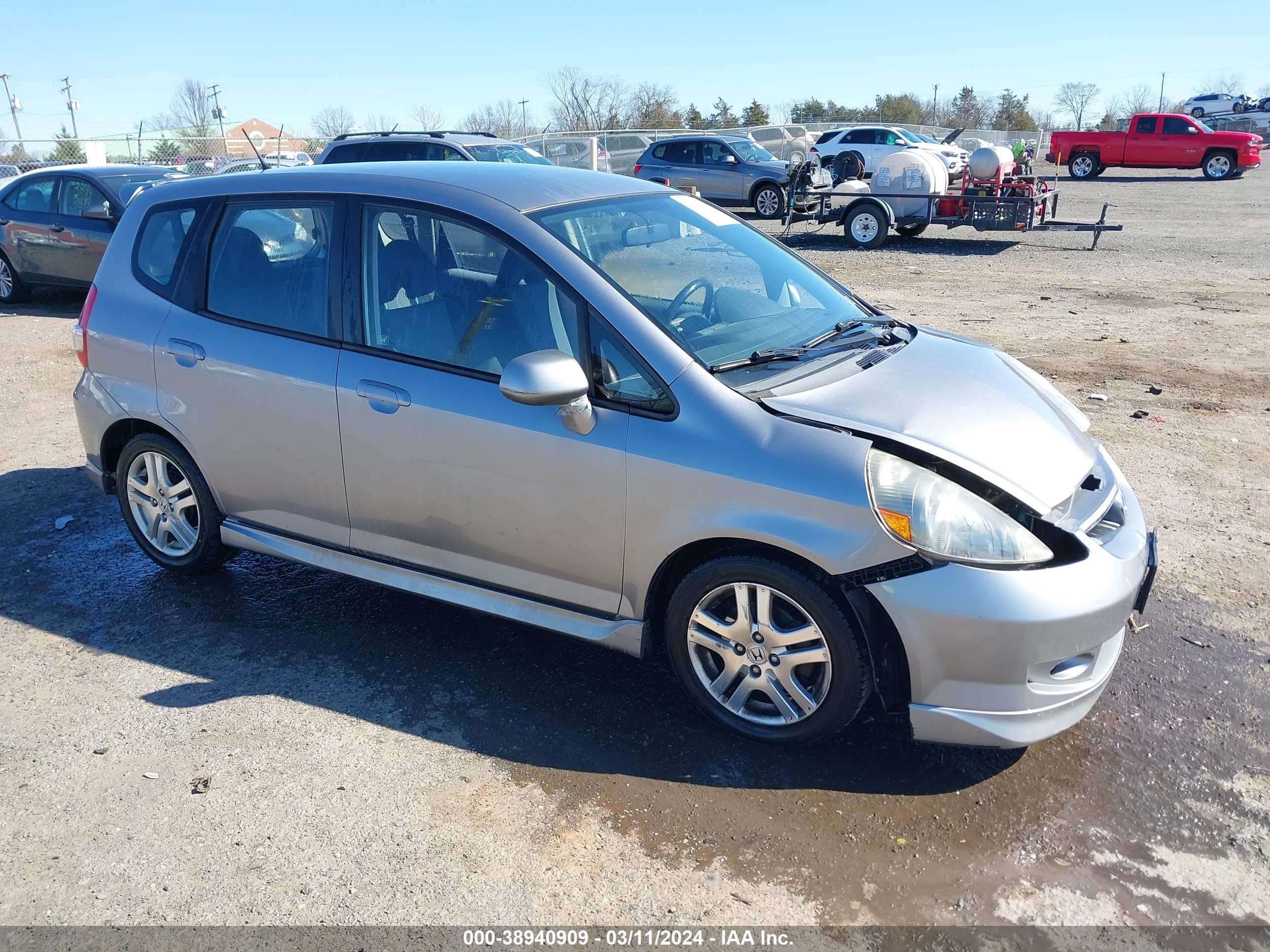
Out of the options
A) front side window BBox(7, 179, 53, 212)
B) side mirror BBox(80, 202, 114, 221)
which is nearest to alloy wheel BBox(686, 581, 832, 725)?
side mirror BBox(80, 202, 114, 221)

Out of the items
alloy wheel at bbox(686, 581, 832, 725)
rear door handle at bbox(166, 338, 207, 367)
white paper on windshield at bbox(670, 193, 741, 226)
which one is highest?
white paper on windshield at bbox(670, 193, 741, 226)

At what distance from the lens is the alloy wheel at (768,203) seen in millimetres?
22594

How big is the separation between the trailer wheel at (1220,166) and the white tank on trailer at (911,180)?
19.6m

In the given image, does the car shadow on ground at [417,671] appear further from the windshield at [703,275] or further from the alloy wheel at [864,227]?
the alloy wheel at [864,227]

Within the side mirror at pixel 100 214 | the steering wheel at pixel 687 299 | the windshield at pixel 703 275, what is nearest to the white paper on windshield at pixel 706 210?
the windshield at pixel 703 275

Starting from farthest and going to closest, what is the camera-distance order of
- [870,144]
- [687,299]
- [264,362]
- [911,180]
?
[870,144] < [911,180] < [264,362] < [687,299]

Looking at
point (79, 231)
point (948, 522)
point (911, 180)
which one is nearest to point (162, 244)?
point (948, 522)

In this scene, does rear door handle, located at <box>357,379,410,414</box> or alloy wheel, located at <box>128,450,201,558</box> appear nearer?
rear door handle, located at <box>357,379,410,414</box>

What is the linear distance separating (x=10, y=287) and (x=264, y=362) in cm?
1108

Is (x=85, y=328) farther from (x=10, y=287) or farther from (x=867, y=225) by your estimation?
(x=867, y=225)

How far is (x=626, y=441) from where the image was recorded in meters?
3.43

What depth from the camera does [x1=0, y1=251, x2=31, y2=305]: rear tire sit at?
1277 centimetres

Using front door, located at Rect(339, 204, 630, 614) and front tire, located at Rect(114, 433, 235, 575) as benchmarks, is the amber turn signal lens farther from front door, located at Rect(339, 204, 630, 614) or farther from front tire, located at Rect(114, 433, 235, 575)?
front tire, located at Rect(114, 433, 235, 575)

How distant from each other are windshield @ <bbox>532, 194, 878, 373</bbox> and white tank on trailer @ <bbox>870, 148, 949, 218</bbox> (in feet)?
46.8
